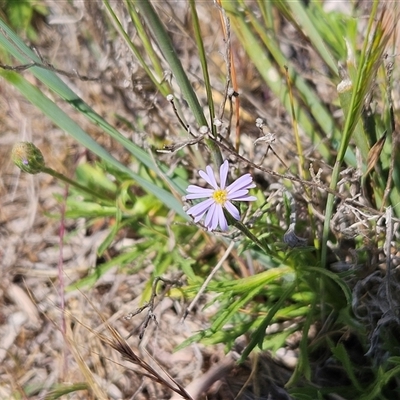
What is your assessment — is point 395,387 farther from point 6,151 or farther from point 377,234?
point 6,151

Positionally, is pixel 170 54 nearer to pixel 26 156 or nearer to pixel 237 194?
pixel 237 194

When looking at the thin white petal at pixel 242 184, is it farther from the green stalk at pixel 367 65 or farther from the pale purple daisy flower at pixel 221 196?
the green stalk at pixel 367 65

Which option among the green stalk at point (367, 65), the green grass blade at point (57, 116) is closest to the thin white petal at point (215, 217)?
the green stalk at point (367, 65)

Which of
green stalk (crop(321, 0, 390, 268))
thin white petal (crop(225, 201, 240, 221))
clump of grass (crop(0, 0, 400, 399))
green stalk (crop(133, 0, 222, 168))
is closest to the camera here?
green stalk (crop(133, 0, 222, 168))

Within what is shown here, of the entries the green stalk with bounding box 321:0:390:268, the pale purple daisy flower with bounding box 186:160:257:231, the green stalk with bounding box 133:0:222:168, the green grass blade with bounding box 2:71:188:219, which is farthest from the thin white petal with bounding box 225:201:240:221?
the green grass blade with bounding box 2:71:188:219

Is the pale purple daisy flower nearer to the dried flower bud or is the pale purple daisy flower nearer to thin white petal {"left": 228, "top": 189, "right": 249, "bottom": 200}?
thin white petal {"left": 228, "top": 189, "right": 249, "bottom": 200}
